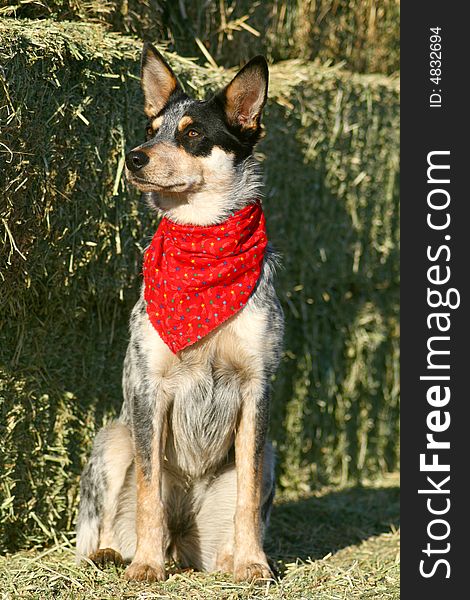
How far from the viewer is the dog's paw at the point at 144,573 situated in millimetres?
4160

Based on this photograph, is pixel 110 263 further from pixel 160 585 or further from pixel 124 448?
pixel 160 585

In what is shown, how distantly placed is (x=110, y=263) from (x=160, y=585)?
1694mm

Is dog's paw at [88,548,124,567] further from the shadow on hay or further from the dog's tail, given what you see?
the shadow on hay

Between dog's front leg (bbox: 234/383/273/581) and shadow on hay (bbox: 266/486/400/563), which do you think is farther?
shadow on hay (bbox: 266/486/400/563)

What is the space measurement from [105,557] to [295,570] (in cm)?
88

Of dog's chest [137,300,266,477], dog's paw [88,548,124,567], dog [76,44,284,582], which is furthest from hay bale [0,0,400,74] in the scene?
dog's paw [88,548,124,567]

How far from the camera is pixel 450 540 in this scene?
13.7 feet

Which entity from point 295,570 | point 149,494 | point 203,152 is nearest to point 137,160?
point 203,152

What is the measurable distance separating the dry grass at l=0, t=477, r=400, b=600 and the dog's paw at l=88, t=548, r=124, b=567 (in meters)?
0.07

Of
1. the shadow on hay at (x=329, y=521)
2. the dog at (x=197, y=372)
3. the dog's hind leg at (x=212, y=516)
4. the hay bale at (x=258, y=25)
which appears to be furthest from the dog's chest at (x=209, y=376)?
the hay bale at (x=258, y=25)

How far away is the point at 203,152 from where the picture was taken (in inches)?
171

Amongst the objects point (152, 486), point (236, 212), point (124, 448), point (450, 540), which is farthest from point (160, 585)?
point (236, 212)

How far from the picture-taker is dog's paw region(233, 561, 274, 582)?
165 inches

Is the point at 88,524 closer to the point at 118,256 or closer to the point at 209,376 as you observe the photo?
the point at 209,376
